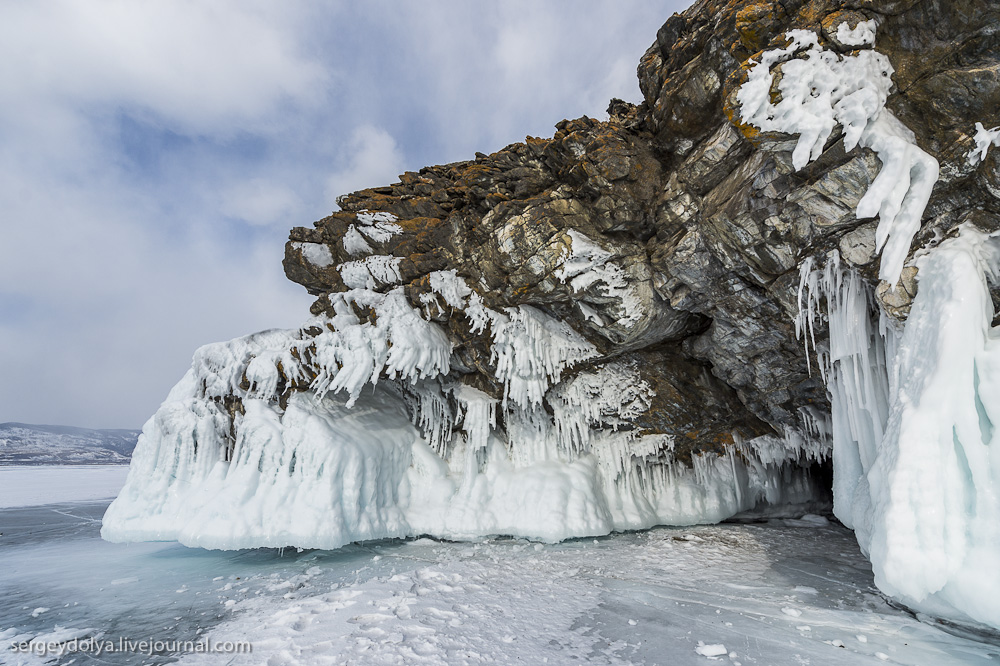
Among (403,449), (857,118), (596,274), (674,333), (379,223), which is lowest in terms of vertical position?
(403,449)

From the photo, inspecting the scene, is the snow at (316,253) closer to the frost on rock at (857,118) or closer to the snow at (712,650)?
the frost on rock at (857,118)

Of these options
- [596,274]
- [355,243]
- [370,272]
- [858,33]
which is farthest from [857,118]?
[355,243]

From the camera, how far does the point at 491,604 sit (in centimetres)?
643

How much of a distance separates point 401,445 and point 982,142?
503 inches

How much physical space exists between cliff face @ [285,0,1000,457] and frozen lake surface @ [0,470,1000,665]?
147 inches

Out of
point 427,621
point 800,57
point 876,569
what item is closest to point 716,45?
point 800,57

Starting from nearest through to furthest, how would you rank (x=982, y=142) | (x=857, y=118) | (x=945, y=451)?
1. (x=945, y=451)
2. (x=982, y=142)
3. (x=857, y=118)

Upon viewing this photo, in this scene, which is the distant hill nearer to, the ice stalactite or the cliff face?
the cliff face

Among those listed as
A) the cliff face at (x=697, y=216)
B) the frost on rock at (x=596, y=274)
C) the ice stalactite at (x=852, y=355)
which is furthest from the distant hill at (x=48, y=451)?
the ice stalactite at (x=852, y=355)

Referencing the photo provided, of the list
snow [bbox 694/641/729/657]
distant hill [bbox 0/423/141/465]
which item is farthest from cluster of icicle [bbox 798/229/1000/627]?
distant hill [bbox 0/423/141/465]

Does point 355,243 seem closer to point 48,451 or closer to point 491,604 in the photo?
point 491,604

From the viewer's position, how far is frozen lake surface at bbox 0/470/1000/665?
4.87 m

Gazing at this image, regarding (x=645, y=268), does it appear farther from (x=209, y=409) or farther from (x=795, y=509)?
(x=209, y=409)

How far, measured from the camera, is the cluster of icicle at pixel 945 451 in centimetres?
424
